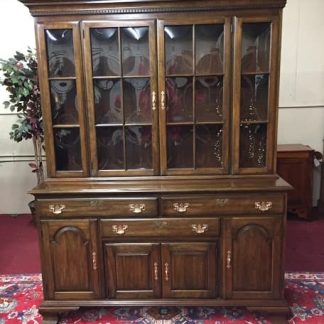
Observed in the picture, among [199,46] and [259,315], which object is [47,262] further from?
[199,46]

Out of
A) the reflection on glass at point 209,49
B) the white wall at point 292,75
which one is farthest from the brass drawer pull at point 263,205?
the white wall at point 292,75

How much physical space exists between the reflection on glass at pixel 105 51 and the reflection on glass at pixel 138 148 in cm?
37

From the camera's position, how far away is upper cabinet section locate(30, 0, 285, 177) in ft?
6.21

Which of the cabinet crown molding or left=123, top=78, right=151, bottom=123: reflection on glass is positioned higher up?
the cabinet crown molding

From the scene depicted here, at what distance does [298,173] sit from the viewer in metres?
3.45

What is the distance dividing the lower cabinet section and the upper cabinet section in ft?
1.48

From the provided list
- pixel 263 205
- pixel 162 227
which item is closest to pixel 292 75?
pixel 263 205

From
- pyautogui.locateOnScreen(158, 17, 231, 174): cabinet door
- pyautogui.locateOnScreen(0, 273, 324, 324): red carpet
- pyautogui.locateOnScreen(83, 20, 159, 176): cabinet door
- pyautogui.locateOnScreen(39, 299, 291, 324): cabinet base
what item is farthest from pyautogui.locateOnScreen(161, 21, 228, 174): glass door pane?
pyautogui.locateOnScreen(0, 273, 324, 324): red carpet

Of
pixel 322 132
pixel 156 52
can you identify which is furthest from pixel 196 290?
pixel 322 132

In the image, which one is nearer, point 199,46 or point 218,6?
point 218,6

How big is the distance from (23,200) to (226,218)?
2801 mm

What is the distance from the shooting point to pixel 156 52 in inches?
75.9

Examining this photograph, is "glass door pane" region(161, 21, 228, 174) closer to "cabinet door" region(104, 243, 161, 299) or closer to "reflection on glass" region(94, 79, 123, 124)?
"reflection on glass" region(94, 79, 123, 124)

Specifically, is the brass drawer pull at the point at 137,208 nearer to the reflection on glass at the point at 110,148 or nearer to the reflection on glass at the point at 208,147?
the reflection on glass at the point at 110,148
